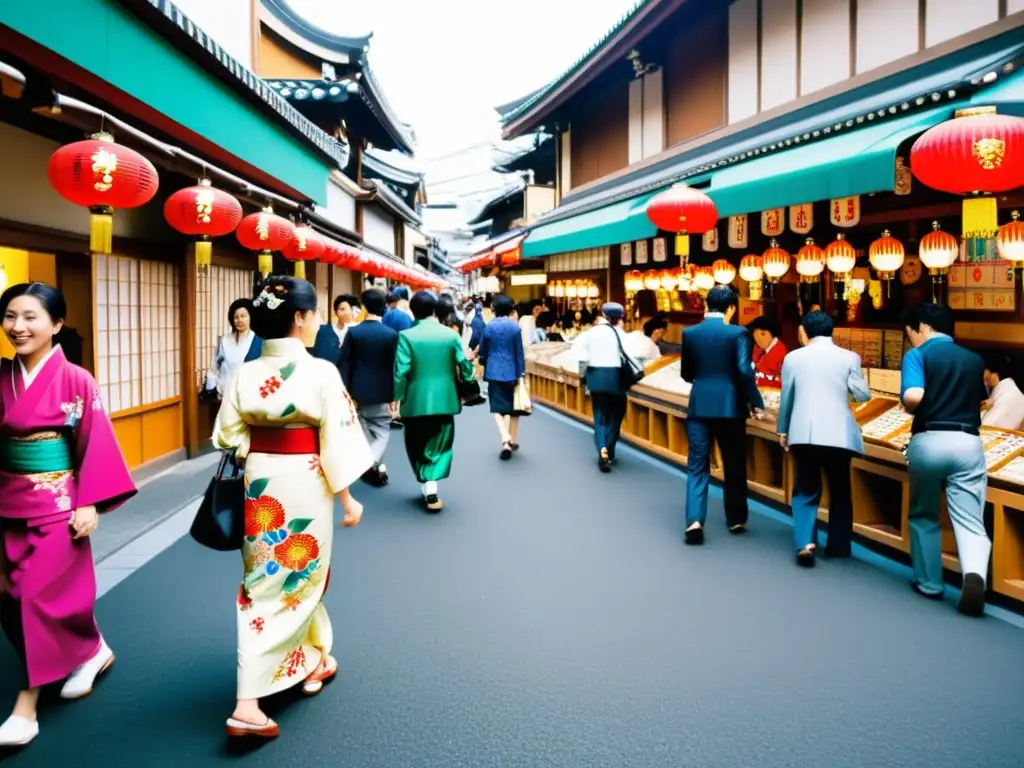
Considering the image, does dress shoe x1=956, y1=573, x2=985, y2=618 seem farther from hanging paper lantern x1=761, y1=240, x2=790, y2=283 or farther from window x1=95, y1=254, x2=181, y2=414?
window x1=95, y1=254, x2=181, y2=414

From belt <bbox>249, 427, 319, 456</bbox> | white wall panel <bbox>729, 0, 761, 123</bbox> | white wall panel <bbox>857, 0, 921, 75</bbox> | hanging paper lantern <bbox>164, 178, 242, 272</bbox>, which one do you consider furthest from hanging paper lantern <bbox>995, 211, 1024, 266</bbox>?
hanging paper lantern <bbox>164, 178, 242, 272</bbox>

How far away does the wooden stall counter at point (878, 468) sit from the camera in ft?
16.6

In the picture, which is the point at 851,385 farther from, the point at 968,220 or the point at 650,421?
the point at 650,421

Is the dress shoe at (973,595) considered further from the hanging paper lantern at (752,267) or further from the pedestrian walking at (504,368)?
the hanging paper lantern at (752,267)

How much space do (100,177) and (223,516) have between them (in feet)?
8.77

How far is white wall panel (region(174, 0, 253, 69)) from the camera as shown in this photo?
36.8 ft

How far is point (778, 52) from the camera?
35.1 ft

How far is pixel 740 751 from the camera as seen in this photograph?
3.33 m

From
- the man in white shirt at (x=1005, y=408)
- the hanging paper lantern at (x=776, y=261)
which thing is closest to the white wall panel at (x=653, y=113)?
the hanging paper lantern at (x=776, y=261)

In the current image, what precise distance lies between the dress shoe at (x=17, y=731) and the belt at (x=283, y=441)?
1.58 meters

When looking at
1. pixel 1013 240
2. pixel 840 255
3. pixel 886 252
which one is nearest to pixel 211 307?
pixel 840 255

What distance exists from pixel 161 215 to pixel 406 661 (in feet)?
24.8

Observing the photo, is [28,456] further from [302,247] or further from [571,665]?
[302,247]

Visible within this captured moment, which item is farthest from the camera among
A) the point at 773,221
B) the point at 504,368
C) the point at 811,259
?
the point at 504,368
